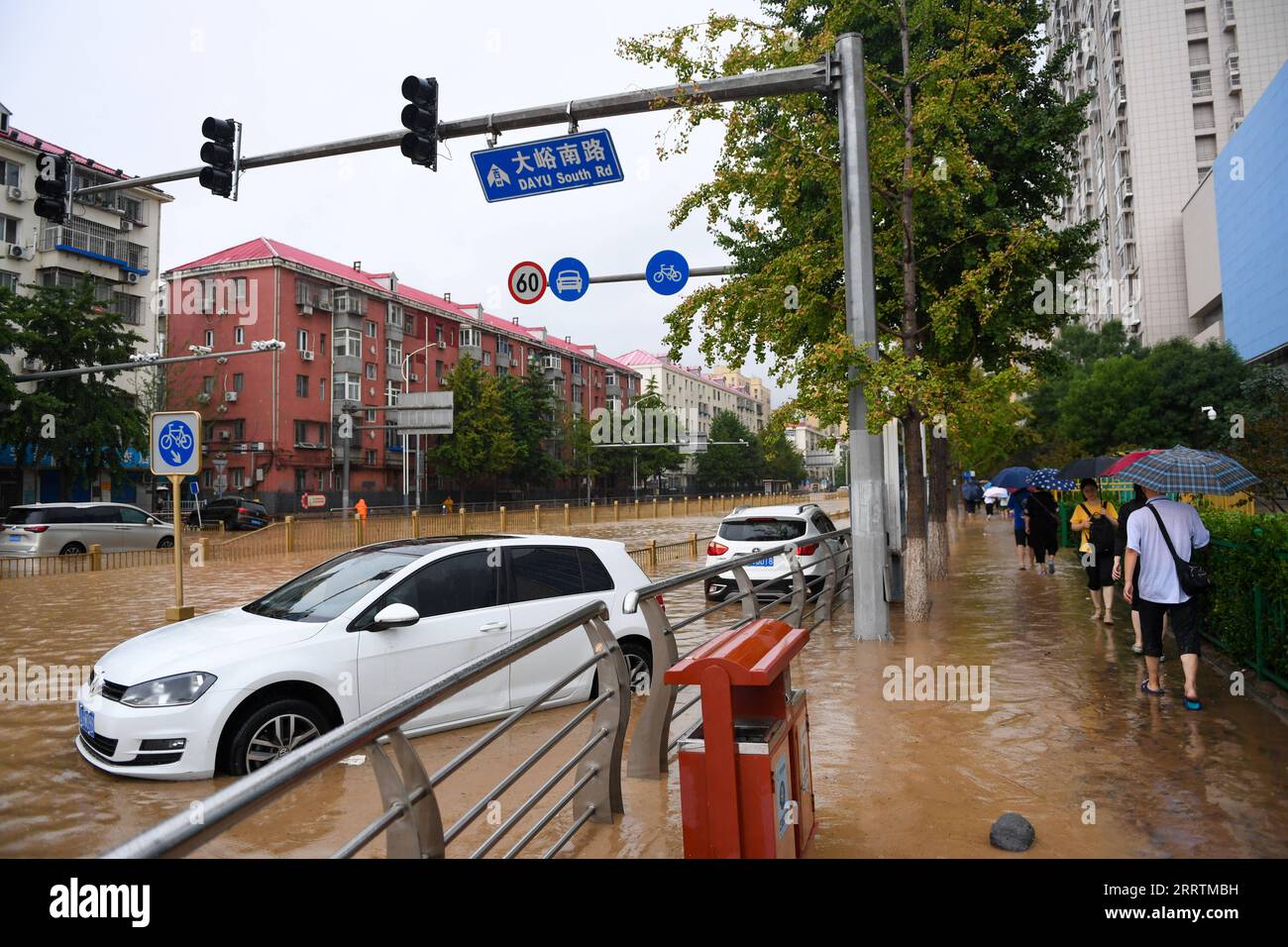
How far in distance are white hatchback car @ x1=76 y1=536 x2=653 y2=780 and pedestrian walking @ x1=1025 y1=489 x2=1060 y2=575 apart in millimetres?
12059

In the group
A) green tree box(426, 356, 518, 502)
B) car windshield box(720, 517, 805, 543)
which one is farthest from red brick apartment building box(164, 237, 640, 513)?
car windshield box(720, 517, 805, 543)

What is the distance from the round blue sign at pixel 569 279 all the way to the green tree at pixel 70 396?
3050cm

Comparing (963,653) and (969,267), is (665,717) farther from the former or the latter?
(969,267)

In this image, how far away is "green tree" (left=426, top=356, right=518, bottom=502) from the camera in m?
57.9

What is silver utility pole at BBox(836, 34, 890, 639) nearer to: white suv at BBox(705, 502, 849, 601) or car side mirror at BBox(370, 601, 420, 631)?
white suv at BBox(705, 502, 849, 601)

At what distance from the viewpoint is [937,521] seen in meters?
17.3

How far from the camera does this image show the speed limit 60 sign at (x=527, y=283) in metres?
11.6

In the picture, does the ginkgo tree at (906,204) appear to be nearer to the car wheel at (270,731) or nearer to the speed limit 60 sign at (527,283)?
the speed limit 60 sign at (527,283)

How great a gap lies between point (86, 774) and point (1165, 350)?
5270 centimetres

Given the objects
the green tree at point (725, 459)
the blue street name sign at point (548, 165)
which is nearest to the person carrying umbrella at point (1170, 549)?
the blue street name sign at point (548, 165)

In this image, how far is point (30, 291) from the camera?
4338 centimetres

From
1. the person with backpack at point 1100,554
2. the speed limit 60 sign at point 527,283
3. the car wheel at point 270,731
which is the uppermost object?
the speed limit 60 sign at point 527,283

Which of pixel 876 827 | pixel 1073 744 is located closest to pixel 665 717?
pixel 876 827

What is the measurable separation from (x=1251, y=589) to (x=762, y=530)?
7.77 m
